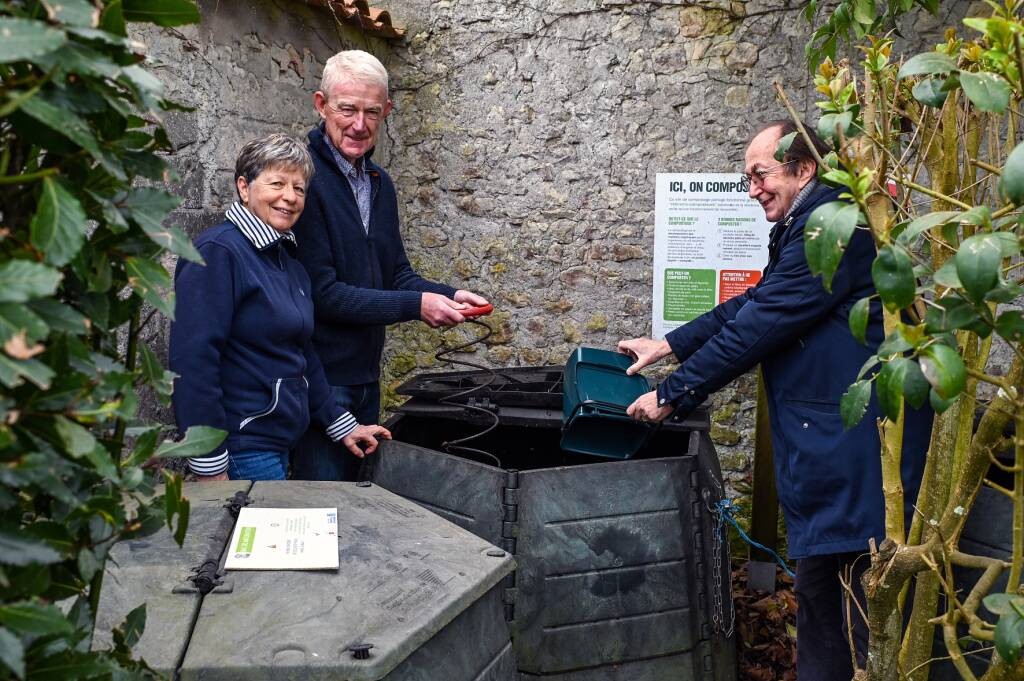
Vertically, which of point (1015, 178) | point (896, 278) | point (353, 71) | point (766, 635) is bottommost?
point (766, 635)

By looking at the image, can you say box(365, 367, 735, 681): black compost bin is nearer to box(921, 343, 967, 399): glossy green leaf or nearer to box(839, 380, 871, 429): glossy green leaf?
box(839, 380, 871, 429): glossy green leaf

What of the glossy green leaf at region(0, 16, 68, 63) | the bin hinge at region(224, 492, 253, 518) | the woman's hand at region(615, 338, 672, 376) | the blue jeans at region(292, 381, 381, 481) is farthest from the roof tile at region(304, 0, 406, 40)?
the glossy green leaf at region(0, 16, 68, 63)

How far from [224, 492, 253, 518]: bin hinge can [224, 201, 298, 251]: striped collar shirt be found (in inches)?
32.7

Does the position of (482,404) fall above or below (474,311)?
below

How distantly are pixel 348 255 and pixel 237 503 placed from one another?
1.34 m

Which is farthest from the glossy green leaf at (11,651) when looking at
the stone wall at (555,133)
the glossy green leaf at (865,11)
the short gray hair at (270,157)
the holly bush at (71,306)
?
the stone wall at (555,133)

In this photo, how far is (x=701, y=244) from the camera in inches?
189

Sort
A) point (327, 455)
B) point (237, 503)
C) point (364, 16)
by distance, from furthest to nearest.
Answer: point (364, 16)
point (327, 455)
point (237, 503)

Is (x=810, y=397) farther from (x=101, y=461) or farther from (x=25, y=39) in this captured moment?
(x=25, y=39)

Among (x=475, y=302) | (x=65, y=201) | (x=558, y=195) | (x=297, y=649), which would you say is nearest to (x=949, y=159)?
(x=475, y=302)

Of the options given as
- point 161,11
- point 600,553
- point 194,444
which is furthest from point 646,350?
point 161,11

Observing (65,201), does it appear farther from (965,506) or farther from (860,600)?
(860,600)

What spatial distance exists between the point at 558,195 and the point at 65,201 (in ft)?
13.4

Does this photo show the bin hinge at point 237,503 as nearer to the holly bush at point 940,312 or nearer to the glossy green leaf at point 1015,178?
the holly bush at point 940,312
